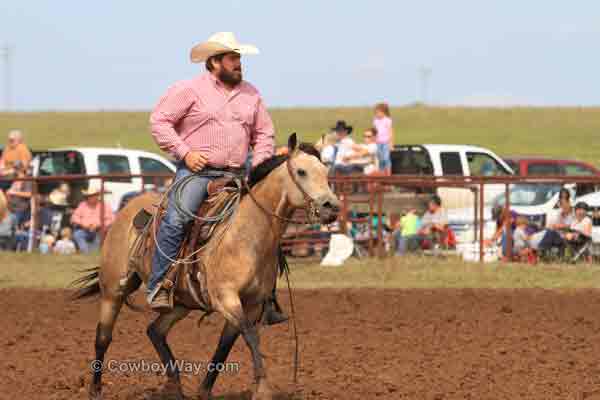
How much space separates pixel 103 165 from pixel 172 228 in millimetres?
13004

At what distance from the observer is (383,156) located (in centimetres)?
2084

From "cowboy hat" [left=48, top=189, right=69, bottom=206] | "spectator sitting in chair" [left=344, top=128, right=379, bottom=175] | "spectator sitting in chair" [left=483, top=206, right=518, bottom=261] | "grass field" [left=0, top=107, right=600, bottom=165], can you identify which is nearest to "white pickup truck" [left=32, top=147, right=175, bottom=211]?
"cowboy hat" [left=48, top=189, right=69, bottom=206]

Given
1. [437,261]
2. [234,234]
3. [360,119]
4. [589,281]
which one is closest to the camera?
[234,234]

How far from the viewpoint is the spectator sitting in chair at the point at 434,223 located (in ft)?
57.8

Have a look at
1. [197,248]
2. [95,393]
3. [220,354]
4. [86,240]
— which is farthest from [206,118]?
[86,240]

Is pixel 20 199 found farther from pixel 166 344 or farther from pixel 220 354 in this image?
pixel 220 354

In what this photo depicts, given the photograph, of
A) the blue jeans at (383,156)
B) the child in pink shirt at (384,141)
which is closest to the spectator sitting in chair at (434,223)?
the child in pink shirt at (384,141)

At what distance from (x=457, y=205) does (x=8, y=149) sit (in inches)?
312

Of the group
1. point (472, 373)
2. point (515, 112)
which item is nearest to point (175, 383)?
point (472, 373)

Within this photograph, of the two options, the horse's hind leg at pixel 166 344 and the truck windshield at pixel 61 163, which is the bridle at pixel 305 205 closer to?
the horse's hind leg at pixel 166 344

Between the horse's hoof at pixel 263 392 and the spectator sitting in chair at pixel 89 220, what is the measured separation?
36.5ft

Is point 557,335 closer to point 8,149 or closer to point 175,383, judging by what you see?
point 175,383

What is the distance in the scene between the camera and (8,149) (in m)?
20.7

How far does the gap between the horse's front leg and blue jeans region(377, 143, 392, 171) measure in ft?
43.6
